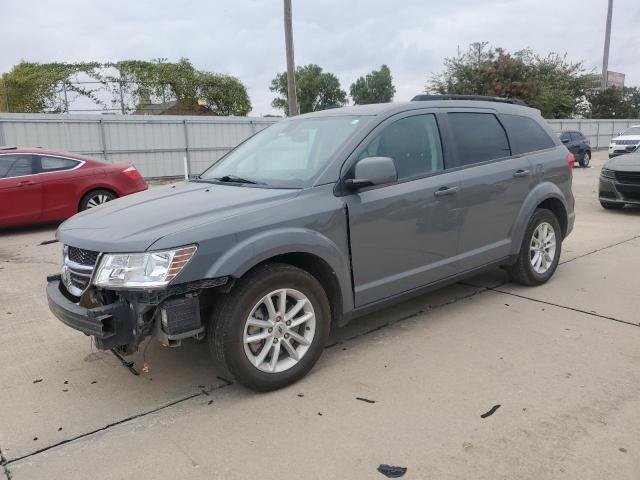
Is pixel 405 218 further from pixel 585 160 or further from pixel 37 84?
pixel 37 84

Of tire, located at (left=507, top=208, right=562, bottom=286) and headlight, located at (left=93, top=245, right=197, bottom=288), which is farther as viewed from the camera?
tire, located at (left=507, top=208, right=562, bottom=286)

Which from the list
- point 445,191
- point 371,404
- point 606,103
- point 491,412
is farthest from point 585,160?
point 606,103

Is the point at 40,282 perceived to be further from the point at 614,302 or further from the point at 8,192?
the point at 614,302

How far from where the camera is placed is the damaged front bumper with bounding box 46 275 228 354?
296cm

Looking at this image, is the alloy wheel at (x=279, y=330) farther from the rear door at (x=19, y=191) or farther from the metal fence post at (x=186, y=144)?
the metal fence post at (x=186, y=144)

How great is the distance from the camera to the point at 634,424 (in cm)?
292

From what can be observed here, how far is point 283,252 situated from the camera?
3271 millimetres

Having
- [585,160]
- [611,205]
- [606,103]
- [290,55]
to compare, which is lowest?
[611,205]

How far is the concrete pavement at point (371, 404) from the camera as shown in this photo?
8.81 ft

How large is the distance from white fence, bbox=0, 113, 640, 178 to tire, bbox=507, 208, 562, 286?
1410cm

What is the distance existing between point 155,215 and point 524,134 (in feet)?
11.9

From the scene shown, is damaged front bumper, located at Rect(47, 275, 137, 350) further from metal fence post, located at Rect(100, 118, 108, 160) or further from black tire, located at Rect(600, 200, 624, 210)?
metal fence post, located at Rect(100, 118, 108, 160)

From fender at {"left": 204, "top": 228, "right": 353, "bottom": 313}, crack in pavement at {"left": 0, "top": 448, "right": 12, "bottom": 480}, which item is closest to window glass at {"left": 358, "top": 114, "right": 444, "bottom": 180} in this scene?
fender at {"left": 204, "top": 228, "right": 353, "bottom": 313}

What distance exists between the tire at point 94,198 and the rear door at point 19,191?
0.70m
